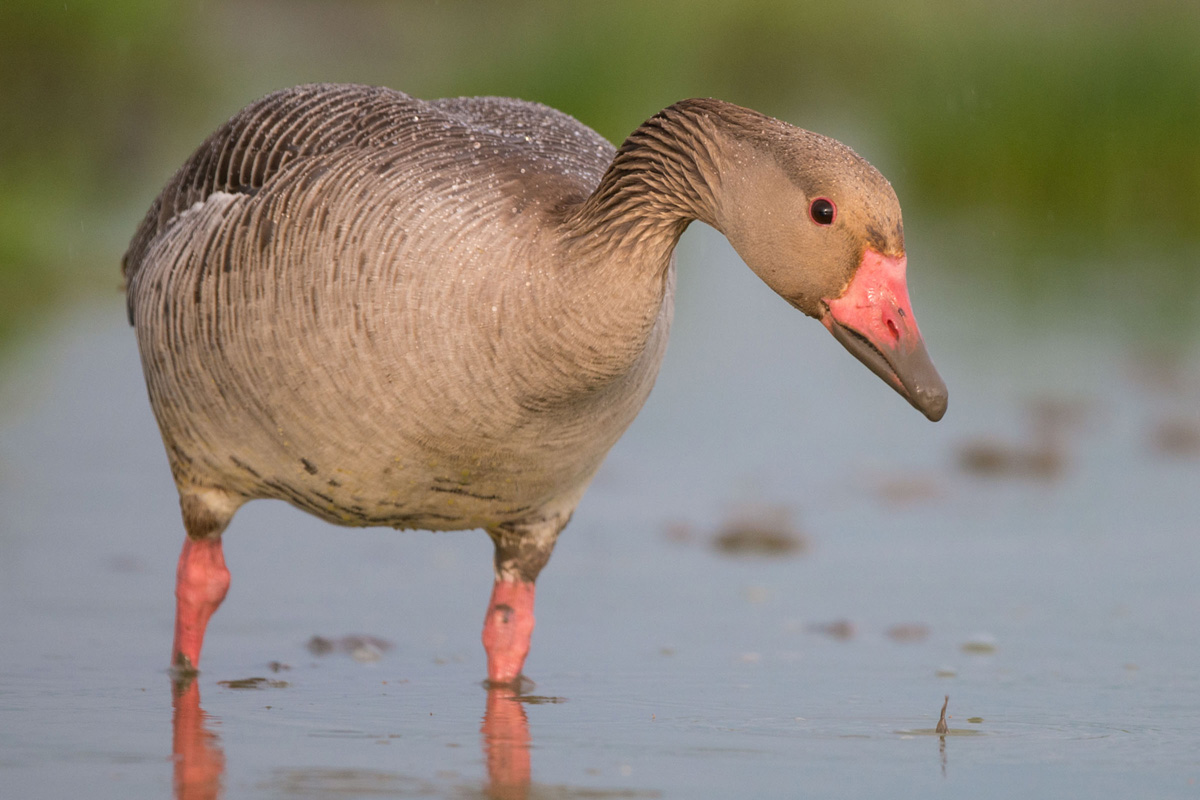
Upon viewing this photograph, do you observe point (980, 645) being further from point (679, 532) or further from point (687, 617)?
point (679, 532)

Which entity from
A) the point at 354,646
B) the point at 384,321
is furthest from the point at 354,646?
the point at 384,321

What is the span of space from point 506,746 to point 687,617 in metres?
1.80

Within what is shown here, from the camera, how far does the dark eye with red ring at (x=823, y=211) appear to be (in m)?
4.33

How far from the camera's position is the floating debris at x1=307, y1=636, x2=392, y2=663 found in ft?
19.1

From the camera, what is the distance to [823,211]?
4.35m

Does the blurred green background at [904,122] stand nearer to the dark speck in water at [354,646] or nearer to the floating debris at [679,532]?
the floating debris at [679,532]

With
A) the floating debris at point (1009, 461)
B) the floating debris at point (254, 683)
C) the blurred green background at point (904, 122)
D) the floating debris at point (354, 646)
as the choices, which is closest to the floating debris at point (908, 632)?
the floating debris at point (354, 646)

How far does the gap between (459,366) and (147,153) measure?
14329mm

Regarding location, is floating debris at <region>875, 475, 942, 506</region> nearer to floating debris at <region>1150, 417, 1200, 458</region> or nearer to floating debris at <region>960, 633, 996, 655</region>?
floating debris at <region>1150, 417, 1200, 458</region>

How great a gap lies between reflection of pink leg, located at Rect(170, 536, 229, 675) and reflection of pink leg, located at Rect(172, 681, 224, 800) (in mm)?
391

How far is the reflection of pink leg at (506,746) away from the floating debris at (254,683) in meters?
0.65

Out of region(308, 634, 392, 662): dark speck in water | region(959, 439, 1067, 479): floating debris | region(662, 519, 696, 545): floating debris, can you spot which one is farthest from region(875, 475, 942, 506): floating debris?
region(308, 634, 392, 662): dark speck in water

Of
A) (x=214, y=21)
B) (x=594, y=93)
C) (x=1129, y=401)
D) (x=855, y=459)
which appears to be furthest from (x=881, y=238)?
(x=214, y=21)

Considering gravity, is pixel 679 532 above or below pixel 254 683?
above
